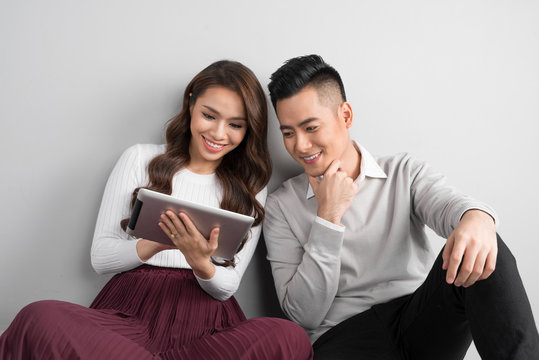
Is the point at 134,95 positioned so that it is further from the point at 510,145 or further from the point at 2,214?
the point at 510,145

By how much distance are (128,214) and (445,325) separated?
1.08 metres

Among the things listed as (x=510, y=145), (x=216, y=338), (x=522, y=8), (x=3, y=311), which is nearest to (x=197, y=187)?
(x=216, y=338)

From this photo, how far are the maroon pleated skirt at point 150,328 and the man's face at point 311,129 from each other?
1.85 feet

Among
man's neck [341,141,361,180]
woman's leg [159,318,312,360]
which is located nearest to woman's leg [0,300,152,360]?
woman's leg [159,318,312,360]

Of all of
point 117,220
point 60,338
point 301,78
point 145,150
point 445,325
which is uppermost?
point 301,78

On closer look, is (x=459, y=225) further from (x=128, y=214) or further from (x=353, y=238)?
(x=128, y=214)

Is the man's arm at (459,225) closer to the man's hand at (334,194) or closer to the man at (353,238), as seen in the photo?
the man at (353,238)

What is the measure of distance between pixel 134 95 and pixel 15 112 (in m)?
0.43

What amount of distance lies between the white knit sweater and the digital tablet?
18cm

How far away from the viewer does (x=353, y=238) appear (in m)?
1.54

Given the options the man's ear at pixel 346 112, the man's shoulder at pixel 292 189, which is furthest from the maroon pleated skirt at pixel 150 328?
the man's ear at pixel 346 112

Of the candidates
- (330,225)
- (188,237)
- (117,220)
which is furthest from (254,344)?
(117,220)

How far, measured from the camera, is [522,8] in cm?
194

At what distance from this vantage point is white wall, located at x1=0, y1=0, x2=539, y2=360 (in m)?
1.67
